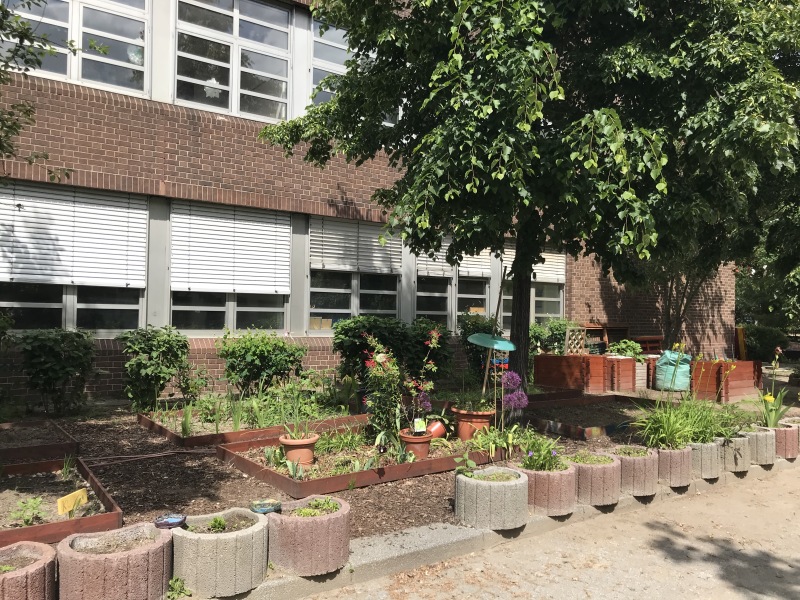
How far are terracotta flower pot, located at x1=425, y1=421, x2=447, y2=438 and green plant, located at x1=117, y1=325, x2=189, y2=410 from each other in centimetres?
384

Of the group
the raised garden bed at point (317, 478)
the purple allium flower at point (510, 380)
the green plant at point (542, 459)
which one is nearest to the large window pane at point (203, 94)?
the raised garden bed at point (317, 478)

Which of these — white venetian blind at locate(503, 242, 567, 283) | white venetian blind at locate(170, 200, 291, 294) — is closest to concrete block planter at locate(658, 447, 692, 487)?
white venetian blind at locate(170, 200, 291, 294)

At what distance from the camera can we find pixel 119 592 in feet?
10.6

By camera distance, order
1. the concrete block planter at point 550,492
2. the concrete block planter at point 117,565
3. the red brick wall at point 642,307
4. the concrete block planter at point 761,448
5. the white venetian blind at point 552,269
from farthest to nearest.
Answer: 1. the red brick wall at point 642,307
2. the white venetian blind at point 552,269
3. the concrete block planter at point 761,448
4. the concrete block planter at point 550,492
5. the concrete block planter at point 117,565

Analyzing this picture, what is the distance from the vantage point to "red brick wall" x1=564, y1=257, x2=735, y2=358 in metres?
16.2

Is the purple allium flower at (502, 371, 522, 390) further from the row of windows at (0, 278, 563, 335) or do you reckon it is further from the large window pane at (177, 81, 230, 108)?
the large window pane at (177, 81, 230, 108)

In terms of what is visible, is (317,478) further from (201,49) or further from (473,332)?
(201,49)

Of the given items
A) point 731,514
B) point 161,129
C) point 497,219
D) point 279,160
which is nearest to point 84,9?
point 161,129

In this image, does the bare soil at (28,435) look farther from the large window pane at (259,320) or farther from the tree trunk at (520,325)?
the tree trunk at (520,325)

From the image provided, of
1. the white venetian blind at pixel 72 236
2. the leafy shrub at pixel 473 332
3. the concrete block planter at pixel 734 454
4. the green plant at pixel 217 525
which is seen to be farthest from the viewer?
the leafy shrub at pixel 473 332

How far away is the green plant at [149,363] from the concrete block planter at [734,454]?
22.6 ft

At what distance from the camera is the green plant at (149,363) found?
→ 854cm

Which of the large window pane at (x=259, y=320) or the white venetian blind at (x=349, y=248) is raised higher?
the white venetian blind at (x=349, y=248)

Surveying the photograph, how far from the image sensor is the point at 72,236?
31.9 ft
